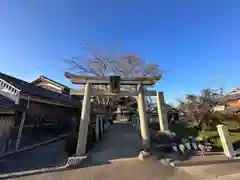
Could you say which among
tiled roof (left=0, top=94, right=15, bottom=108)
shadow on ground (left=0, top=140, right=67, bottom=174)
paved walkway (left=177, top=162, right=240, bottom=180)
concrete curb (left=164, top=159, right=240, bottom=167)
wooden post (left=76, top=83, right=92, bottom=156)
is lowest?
paved walkway (left=177, top=162, right=240, bottom=180)

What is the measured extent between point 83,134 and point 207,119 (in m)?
11.7

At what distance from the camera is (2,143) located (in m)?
8.56

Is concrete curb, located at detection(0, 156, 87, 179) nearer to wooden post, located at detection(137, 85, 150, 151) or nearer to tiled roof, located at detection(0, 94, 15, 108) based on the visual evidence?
wooden post, located at detection(137, 85, 150, 151)

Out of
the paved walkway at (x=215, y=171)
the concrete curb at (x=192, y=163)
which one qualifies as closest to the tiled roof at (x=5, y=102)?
the concrete curb at (x=192, y=163)

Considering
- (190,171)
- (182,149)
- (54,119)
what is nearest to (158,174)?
(190,171)

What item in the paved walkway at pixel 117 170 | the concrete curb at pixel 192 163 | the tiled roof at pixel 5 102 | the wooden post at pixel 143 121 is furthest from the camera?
the wooden post at pixel 143 121

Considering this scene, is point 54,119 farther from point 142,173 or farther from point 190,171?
point 190,171

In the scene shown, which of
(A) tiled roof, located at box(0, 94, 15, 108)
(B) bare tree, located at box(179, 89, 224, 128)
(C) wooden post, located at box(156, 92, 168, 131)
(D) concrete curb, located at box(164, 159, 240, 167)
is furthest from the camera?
(B) bare tree, located at box(179, 89, 224, 128)

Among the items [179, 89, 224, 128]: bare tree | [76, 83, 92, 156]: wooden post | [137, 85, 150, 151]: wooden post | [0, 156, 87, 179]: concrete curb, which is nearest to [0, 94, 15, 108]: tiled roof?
[76, 83, 92, 156]: wooden post

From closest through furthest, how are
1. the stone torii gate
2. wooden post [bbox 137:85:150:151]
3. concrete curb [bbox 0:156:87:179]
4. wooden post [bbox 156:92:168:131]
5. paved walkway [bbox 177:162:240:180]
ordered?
concrete curb [bbox 0:156:87:179]
paved walkway [bbox 177:162:240:180]
the stone torii gate
wooden post [bbox 137:85:150:151]
wooden post [bbox 156:92:168:131]

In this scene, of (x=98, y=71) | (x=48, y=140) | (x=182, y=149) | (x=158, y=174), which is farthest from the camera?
(x=98, y=71)

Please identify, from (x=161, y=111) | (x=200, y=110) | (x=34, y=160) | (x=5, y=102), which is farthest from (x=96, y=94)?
(x=200, y=110)

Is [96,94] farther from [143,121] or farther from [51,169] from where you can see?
[51,169]

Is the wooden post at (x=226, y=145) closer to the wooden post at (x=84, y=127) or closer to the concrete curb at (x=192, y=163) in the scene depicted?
the concrete curb at (x=192, y=163)
